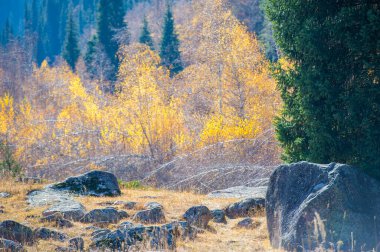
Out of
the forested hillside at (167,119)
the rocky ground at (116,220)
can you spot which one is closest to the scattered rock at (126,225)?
the rocky ground at (116,220)

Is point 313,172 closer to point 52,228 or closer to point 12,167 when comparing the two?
point 52,228

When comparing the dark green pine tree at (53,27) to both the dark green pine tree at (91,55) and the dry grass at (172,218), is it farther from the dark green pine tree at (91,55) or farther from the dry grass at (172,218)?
the dry grass at (172,218)

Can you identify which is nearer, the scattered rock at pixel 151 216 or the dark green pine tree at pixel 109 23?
the scattered rock at pixel 151 216

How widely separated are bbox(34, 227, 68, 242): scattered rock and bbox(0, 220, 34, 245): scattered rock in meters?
0.14

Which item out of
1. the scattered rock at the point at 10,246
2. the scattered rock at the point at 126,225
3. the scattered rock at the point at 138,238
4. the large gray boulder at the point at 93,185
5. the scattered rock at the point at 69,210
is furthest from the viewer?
the large gray boulder at the point at 93,185

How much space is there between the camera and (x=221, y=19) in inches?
1131

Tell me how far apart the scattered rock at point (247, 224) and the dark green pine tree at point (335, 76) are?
5.31ft

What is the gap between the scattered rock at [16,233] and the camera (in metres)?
8.25

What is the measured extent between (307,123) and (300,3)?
2305mm

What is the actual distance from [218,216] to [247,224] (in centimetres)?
82

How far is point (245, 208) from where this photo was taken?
11.0m

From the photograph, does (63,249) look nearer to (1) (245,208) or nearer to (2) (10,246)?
(2) (10,246)

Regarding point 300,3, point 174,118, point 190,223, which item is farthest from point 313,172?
point 174,118

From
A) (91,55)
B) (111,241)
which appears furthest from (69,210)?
(91,55)
